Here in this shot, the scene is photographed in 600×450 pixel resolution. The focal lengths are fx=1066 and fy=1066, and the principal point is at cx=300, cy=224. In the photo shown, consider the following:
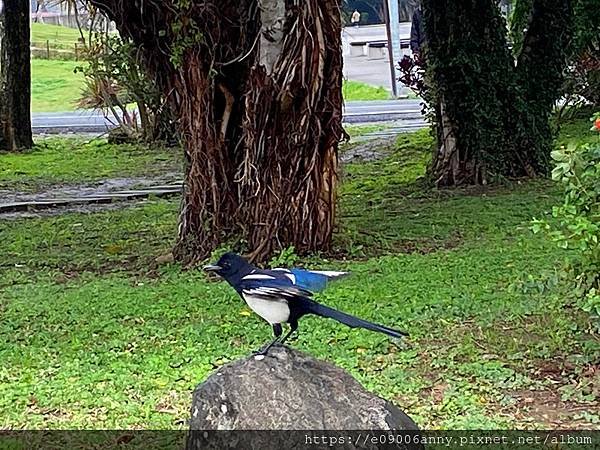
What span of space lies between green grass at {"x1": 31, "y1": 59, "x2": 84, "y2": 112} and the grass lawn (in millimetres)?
19041

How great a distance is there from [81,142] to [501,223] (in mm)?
11482

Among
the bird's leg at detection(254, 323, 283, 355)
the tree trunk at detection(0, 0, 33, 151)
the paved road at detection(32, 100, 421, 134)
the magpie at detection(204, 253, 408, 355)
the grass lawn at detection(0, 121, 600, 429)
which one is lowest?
the grass lawn at detection(0, 121, 600, 429)

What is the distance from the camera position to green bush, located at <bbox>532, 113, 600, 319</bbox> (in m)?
4.38

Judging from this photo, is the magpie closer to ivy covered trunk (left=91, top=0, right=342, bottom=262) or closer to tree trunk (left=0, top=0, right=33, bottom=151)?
ivy covered trunk (left=91, top=0, right=342, bottom=262)

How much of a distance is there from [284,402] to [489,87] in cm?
722

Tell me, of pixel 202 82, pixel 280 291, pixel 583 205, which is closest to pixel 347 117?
pixel 202 82

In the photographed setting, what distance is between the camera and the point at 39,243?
870 cm

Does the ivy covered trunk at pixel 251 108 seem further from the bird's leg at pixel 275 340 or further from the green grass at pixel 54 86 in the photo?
the green grass at pixel 54 86

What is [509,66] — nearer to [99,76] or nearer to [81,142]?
[99,76]

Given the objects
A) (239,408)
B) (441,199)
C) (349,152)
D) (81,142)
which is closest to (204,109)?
(441,199)

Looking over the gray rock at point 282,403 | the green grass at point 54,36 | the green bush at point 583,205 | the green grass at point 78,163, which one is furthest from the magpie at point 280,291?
the green grass at point 54,36

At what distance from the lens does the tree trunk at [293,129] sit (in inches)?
269

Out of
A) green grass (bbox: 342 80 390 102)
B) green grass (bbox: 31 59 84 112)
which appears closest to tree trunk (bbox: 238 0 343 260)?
green grass (bbox: 342 80 390 102)

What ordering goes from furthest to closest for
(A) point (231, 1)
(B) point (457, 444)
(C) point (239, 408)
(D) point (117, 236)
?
1. (D) point (117, 236)
2. (A) point (231, 1)
3. (B) point (457, 444)
4. (C) point (239, 408)
